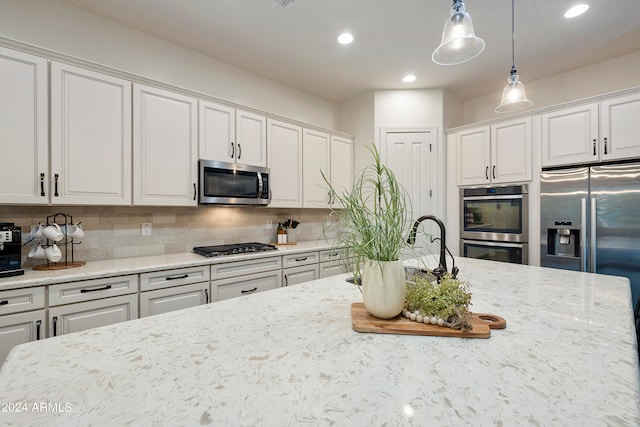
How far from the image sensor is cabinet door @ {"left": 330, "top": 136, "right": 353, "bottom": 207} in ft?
12.3

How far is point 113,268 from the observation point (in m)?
1.96

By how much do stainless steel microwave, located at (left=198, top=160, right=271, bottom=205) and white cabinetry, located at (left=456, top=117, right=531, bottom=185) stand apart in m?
2.40

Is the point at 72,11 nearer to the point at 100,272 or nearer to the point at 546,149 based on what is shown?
the point at 100,272

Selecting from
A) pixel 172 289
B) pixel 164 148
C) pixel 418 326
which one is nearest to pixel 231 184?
pixel 164 148

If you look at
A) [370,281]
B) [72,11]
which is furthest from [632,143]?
[72,11]

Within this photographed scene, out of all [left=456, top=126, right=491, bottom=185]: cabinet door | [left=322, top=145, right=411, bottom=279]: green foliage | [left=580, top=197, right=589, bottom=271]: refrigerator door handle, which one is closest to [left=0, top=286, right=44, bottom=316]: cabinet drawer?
[left=322, top=145, right=411, bottom=279]: green foliage

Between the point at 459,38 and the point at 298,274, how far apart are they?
2.34 metres

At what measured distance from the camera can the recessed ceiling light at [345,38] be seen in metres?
2.63

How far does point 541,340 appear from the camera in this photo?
847mm

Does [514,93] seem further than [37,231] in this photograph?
Yes

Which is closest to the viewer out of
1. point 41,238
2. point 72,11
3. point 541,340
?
point 541,340

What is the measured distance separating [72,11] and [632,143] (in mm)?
4712

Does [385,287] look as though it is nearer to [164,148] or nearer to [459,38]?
[459,38]

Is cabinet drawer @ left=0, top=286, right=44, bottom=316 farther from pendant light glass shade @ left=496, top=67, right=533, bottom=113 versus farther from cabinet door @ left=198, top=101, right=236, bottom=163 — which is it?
pendant light glass shade @ left=496, top=67, right=533, bottom=113
